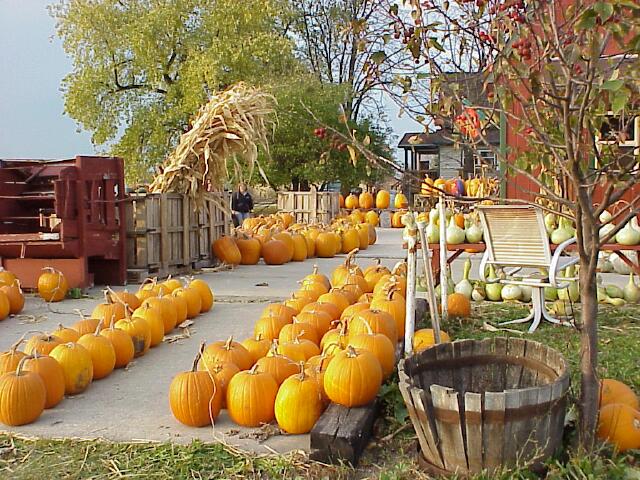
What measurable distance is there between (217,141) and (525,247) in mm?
5116

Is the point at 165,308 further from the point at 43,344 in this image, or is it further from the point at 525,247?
the point at 525,247

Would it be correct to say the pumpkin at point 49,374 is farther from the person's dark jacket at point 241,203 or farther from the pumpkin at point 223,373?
the person's dark jacket at point 241,203

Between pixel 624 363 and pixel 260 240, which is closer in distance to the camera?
pixel 624 363

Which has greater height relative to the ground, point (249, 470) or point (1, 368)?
point (1, 368)

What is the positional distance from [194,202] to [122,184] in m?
1.48

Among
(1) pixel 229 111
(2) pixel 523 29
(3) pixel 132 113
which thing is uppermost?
(3) pixel 132 113

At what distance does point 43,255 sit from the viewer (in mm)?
8438

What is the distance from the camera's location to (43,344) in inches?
182

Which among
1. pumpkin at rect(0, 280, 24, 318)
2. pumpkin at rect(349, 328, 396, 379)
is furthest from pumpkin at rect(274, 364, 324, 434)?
pumpkin at rect(0, 280, 24, 318)

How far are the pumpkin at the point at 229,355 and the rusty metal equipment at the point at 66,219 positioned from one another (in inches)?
172

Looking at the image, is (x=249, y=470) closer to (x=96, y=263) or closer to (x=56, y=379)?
(x=56, y=379)

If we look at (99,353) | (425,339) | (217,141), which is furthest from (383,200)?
(99,353)

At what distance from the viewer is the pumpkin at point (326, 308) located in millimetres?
5219

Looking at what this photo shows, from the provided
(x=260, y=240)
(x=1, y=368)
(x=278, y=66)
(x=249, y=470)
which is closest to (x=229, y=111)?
(x=260, y=240)
